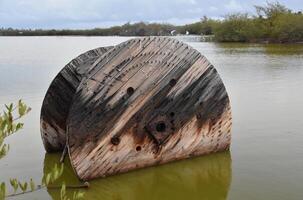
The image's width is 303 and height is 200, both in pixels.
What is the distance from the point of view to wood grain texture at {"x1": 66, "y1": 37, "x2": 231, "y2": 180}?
6.51m

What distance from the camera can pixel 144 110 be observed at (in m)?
6.89

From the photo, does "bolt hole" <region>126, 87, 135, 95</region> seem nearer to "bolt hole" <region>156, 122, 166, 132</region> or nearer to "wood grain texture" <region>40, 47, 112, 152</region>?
"bolt hole" <region>156, 122, 166, 132</region>

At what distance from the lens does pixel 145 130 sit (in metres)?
6.90

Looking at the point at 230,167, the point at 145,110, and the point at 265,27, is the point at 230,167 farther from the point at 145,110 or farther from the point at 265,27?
the point at 265,27

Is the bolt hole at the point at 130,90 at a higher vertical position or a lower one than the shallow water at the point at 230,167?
higher

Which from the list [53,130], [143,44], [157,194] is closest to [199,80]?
[143,44]

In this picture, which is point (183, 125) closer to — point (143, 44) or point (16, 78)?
point (143, 44)

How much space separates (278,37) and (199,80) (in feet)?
135

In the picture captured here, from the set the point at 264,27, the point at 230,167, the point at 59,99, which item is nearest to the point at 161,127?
the point at 230,167

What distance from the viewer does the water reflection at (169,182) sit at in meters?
6.25

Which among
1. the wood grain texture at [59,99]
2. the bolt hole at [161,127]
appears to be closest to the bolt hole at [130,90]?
the bolt hole at [161,127]

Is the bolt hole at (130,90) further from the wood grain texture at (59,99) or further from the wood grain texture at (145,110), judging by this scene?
the wood grain texture at (59,99)

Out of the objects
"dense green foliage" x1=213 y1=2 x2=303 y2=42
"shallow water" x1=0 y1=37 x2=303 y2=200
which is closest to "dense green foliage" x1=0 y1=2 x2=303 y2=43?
"dense green foliage" x1=213 y1=2 x2=303 y2=42

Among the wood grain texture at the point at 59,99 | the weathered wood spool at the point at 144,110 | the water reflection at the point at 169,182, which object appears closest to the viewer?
the water reflection at the point at 169,182
